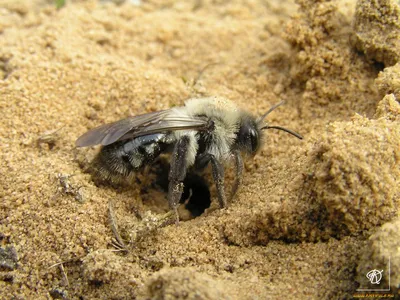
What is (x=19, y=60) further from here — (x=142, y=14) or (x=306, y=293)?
(x=306, y=293)

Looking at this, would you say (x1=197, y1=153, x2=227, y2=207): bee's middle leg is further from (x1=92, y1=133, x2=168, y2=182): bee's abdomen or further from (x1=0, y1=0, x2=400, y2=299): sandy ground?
(x1=92, y1=133, x2=168, y2=182): bee's abdomen

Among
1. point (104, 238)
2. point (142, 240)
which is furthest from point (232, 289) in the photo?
point (104, 238)

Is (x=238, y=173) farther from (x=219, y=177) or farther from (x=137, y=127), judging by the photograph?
(x=137, y=127)

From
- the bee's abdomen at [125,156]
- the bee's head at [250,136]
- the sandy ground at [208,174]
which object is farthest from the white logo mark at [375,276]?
the bee's abdomen at [125,156]

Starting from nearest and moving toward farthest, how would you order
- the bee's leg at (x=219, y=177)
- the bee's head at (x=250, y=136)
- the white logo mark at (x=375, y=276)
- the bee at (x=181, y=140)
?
1. the white logo mark at (x=375, y=276)
2. the bee's leg at (x=219, y=177)
3. the bee at (x=181, y=140)
4. the bee's head at (x=250, y=136)

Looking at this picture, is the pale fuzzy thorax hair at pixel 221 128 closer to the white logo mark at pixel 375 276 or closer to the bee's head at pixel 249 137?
the bee's head at pixel 249 137

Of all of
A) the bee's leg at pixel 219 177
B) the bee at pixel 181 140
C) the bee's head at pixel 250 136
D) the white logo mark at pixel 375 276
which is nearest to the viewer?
the white logo mark at pixel 375 276

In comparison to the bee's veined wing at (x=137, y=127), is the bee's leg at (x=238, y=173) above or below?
below
